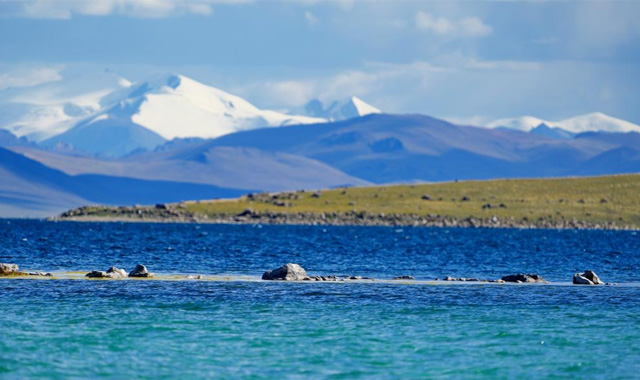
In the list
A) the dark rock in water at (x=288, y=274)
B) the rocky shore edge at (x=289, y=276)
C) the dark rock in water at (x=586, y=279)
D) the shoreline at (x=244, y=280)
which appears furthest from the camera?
the dark rock in water at (x=586, y=279)

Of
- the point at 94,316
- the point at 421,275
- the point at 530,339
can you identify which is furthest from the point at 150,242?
the point at 530,339

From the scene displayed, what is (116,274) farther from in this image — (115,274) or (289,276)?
(289,276)

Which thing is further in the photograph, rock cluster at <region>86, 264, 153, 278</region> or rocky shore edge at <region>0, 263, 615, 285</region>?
rocky shore edge at <region>0, 263, 615, 285</region>

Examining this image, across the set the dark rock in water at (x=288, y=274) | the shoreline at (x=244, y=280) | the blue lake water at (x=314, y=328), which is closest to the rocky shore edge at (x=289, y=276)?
the dark rock in water at (x=288, y=274)

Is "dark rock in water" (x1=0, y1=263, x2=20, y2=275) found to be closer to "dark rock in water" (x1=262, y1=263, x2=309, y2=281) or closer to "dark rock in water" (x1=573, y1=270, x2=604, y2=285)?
"dark rock in water" (x1=262, y1=263, x2=309, y2=281)

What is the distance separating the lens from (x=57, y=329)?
4034 centimetres

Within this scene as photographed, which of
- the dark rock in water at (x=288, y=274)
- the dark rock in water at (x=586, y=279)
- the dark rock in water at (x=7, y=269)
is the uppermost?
the dark rock in water at (x=7, y=269)

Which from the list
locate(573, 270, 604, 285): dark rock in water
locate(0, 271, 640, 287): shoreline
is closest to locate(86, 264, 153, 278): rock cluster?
locate(0, 271, 640, 287): shoreline

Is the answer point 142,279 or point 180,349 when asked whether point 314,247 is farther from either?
point 180,349

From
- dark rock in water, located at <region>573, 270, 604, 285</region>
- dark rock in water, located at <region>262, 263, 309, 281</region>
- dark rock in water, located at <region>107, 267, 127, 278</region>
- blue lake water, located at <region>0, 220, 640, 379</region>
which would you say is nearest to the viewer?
blue lake water, located at <region>0, 220, 640, 379</region>

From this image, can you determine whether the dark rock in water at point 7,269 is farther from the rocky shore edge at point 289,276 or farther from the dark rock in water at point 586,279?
the dark rock in water at point 586,279

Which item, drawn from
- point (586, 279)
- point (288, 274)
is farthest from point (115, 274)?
point (586, 279)

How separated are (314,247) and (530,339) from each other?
214ft

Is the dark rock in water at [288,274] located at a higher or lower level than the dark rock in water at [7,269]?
lower
